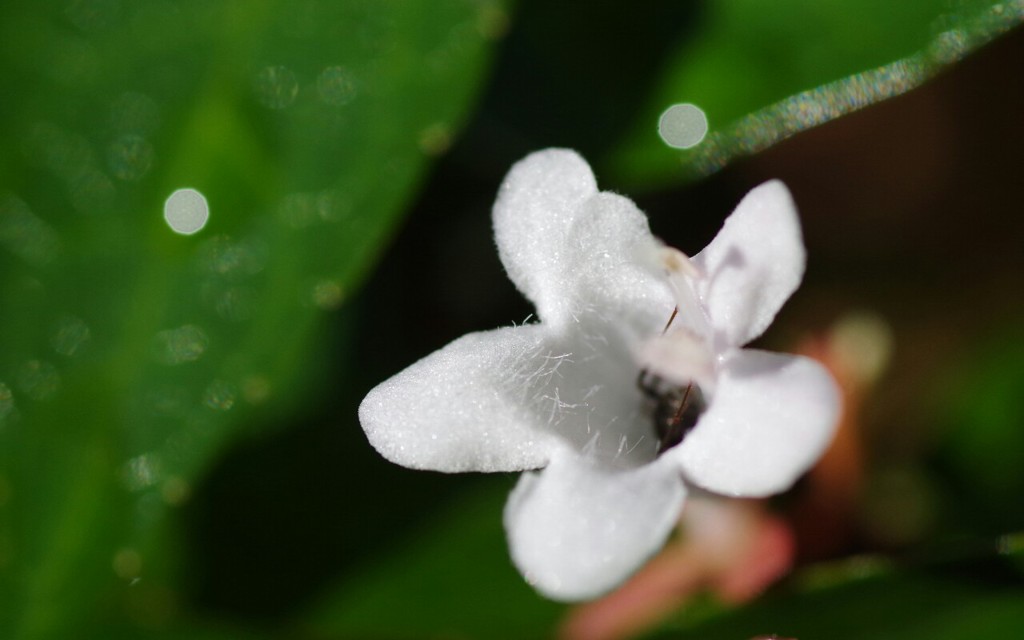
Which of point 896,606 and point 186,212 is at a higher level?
point 186,212

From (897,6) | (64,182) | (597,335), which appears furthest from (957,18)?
(64,182)

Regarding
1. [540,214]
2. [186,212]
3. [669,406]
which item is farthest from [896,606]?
[186,212]

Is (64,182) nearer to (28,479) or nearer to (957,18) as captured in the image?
(28,479)

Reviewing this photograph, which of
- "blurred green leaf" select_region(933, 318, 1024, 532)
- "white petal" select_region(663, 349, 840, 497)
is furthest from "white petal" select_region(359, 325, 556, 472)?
"blurred green leaf" select_region(933, 318, 1024, 532)

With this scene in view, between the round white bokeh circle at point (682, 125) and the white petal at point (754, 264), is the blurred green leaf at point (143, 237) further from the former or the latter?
the white petal at point (754, 264)

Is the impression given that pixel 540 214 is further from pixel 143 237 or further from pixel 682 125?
pixel 143 237

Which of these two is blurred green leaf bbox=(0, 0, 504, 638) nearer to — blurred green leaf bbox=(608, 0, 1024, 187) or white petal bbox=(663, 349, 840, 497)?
blurred green leaf bbox=(608, 0, 1024, 187)

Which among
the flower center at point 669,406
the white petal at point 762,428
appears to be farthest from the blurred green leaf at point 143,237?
the white petal at point 762,428
